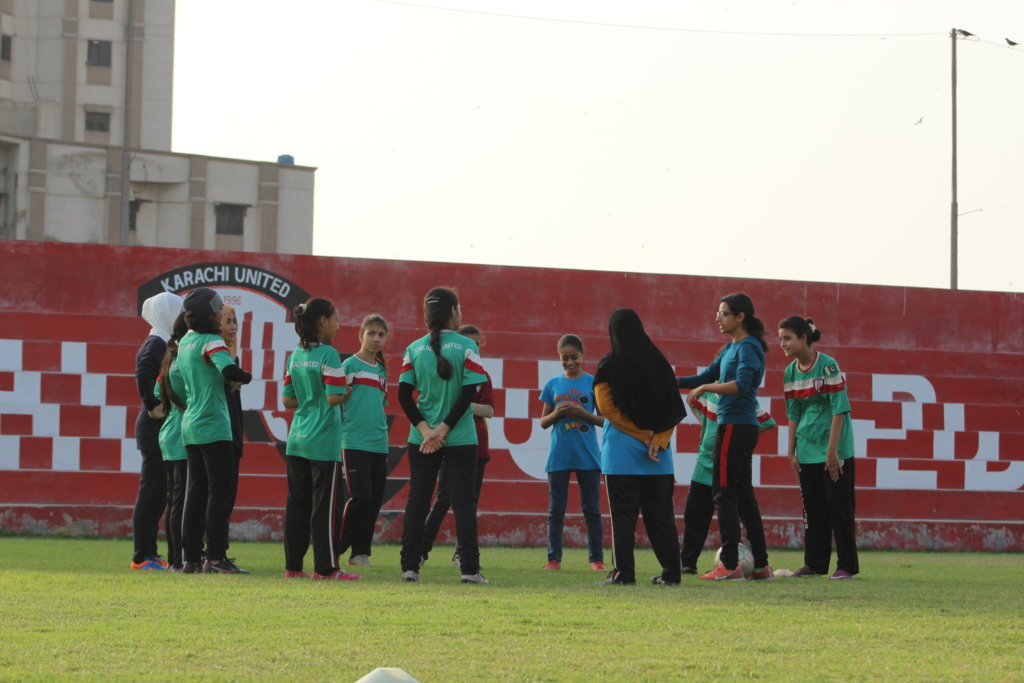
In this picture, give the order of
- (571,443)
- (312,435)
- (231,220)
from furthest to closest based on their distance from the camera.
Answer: (231,220), (571,443), (312,435)

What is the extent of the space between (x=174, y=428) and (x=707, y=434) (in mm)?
3245

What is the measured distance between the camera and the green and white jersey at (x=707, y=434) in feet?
27.7

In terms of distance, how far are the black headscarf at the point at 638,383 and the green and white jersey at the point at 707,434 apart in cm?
83

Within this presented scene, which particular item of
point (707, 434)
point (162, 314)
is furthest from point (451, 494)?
point (162, 314)

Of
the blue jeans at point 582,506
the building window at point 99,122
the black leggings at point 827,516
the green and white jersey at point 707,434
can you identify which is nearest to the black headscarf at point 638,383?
the green and white jersey at point 707,434

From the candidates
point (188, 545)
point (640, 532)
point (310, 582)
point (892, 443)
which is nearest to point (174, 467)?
point (188, 545)

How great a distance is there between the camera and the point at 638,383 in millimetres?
7375

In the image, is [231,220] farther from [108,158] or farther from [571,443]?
[571,443]

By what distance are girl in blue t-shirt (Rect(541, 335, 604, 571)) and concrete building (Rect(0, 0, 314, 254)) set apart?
172ft

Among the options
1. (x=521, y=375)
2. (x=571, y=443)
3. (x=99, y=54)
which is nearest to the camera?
(x=571, y=443)

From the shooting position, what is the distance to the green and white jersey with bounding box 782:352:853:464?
8.38 metres

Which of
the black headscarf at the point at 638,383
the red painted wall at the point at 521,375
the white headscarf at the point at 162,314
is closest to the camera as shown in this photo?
the black headscarf at the point at 638,383

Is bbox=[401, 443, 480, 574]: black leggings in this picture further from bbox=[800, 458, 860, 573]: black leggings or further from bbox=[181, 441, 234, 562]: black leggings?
bbox=[800, 458, 860, 573]: black leggings

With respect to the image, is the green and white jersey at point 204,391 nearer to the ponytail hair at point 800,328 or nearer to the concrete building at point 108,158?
the ponytail hair at point 800,328
